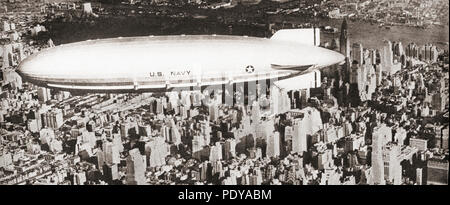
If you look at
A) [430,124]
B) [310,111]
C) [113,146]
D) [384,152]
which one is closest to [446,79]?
[430,124]

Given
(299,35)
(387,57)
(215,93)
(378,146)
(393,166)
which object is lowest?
(393,166)

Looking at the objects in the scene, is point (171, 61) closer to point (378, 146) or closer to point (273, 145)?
point (273, 145)

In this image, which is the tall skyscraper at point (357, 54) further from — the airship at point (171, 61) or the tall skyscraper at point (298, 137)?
the tall skyscraper at point (298, 137)

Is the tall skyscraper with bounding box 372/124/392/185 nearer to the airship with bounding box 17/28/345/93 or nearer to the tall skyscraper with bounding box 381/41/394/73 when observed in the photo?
the tall skyscraper with bounding box 381/41/394/73

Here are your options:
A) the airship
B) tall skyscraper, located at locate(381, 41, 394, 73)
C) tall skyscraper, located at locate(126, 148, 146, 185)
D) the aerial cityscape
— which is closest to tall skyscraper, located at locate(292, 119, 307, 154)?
the aerial cityscape

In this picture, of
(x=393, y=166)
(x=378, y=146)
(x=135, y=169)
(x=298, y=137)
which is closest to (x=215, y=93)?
(x=298, y=137)

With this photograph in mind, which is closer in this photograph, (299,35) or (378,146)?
(378,146)

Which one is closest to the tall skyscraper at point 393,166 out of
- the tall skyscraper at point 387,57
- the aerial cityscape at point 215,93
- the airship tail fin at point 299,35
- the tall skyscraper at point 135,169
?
the aerial cityscape at point 215,93
